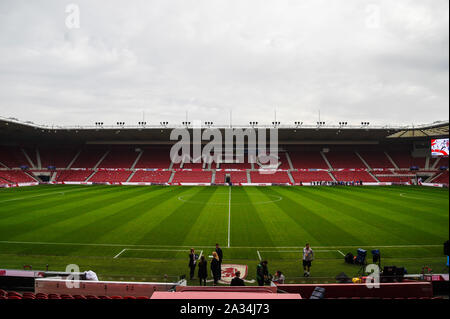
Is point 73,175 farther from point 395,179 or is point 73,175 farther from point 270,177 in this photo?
point 395,179

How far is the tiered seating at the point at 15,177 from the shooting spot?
48.0 metres

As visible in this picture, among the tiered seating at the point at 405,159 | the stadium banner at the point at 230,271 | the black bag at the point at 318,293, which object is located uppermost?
the tiered seating at the point at 405,159

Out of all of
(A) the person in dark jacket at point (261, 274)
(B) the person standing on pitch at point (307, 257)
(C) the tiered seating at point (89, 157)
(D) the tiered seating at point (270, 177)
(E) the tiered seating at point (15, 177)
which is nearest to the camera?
(A) the person in dark jacket at point (261, 274)

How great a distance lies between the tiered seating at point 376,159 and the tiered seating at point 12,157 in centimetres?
7342

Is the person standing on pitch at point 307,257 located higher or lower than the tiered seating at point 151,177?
lower

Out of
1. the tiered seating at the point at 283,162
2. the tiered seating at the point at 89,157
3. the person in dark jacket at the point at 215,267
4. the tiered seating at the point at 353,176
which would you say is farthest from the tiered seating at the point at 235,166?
the person in dark jacket at the point at 215,267

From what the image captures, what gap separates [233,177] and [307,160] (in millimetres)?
18508

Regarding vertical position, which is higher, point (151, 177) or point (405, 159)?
point (405, 159)

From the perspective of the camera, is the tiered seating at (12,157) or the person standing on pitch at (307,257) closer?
the person standing on pitch at (307,257)

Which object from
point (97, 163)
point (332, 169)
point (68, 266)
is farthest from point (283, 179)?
point (68, 266)

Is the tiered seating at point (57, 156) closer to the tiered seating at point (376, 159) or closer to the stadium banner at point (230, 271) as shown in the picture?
the stadium banner at point (230, 271)

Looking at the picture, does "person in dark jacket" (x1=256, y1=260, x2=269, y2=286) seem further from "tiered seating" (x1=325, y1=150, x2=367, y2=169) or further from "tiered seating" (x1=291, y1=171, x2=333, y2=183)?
"tiered seating" (x1=325, y1=150, x2=367, y2=169)

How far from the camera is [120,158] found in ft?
205

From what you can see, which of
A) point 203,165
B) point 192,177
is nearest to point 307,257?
point 192,177
